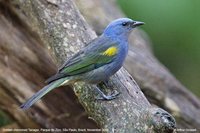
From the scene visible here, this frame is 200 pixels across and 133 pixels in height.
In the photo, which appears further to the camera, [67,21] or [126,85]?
[67,21]

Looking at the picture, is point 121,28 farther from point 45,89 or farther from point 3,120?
point 3,120

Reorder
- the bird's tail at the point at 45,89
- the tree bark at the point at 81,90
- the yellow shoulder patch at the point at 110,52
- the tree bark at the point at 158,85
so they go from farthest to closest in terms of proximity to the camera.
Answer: the tree bark at the point at 158,85 → the yellow shoulder patch at the point at 110,52 → the bird's tail at the point at 45,89 → the tree bark at the point at 81,90

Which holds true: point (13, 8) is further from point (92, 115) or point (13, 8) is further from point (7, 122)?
point (92, 115)

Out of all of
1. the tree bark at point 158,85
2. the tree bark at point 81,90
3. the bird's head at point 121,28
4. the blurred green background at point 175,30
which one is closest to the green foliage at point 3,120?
the tree bark at point 81,90

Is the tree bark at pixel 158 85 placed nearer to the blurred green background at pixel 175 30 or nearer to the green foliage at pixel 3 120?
the blurred green background at pixel 175 30

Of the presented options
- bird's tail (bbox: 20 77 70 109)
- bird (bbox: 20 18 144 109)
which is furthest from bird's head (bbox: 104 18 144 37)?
bird's tail (bbox: 20 77 70 109)

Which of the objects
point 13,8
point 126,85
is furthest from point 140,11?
point 126,85
